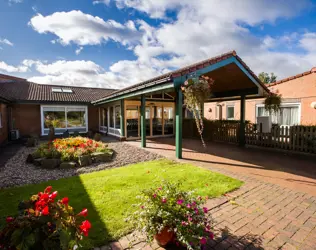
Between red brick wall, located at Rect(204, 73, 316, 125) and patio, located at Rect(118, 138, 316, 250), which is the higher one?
red brick wall, located at Rect(204, 73, 316, 125)

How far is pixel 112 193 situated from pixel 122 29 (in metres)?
10.3

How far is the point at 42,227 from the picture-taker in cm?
146

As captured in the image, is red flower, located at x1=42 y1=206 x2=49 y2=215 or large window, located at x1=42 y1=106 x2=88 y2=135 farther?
large window, located at x1=42 y1=106 x2=88 y2=135

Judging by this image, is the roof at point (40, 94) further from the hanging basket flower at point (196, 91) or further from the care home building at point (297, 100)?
the care home building at point (297, 100)

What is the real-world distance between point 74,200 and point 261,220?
11.5 ft

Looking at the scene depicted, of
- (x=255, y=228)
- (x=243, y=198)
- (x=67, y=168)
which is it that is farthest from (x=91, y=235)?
(x=67, y=168)

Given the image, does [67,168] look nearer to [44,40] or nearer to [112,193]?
[112,193]

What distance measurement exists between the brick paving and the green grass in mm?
290

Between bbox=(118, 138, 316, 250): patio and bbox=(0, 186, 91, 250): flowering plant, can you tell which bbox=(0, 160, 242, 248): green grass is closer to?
bbox=(118, 138, 316, 250): patio

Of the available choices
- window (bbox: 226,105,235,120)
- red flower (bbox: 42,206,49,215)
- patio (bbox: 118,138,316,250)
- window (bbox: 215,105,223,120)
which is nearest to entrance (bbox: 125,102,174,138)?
window (bbox: 215,105,223,120)

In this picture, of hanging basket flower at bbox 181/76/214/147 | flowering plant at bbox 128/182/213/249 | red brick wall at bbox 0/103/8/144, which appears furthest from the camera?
red brick wall at bbox 0/103/8/144

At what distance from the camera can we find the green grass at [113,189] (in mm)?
2737

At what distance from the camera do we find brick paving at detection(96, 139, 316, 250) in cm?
234

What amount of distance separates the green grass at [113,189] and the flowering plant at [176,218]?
1.18ft
